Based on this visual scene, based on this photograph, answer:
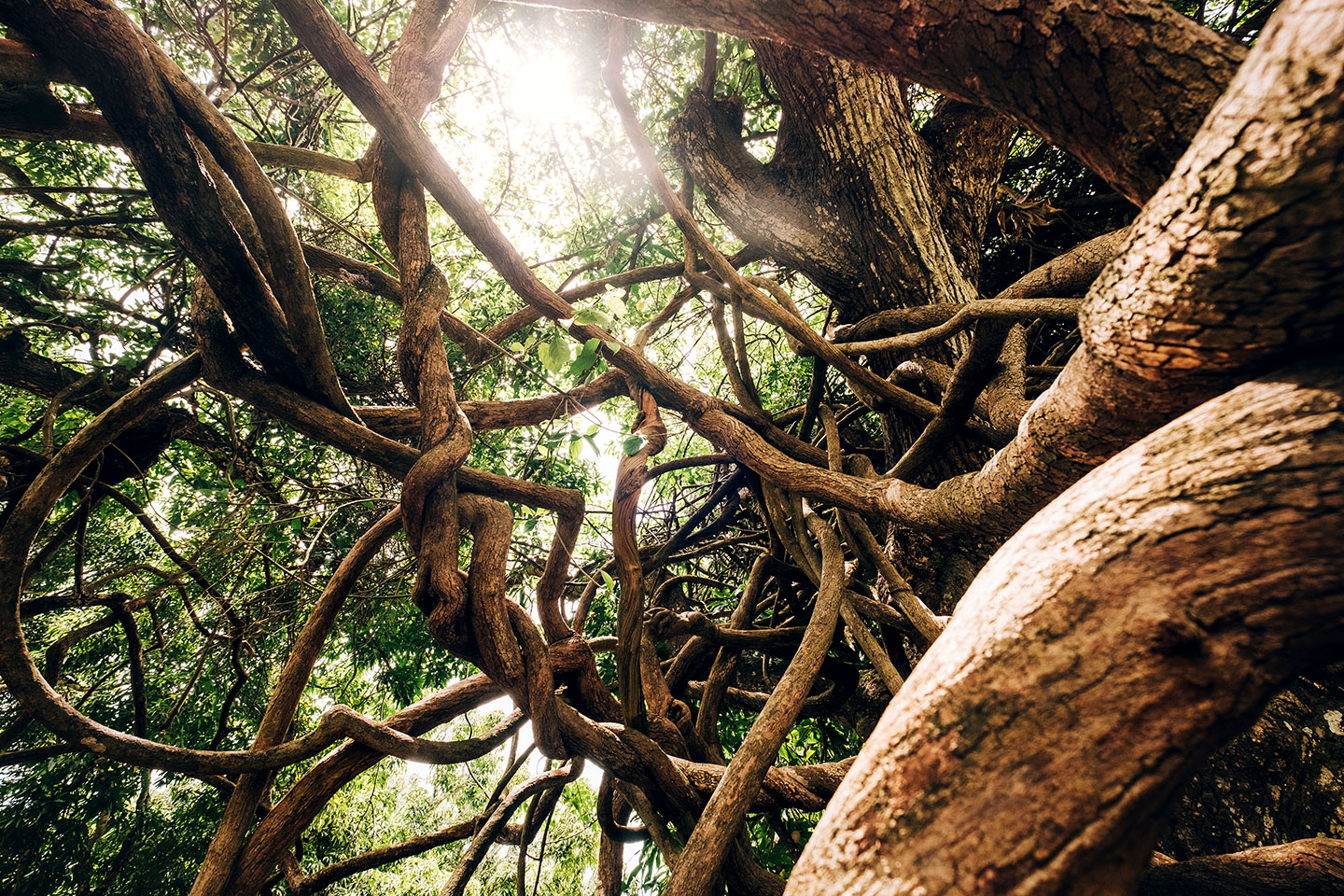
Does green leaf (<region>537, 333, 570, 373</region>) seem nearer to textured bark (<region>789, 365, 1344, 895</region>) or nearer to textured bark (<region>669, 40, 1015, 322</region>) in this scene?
textured bark (<region>789, 365, 1344, 895</region>)

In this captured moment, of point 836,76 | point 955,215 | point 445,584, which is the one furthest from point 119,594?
point 955,215

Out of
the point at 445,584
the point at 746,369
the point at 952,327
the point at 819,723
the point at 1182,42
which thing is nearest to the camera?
the point at 1182,42

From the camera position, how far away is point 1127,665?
0.46m

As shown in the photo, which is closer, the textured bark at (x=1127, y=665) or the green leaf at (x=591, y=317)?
the textured bark at (x=1127, y=665)

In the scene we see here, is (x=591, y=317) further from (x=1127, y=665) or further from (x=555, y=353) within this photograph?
(x=1127, y=665)

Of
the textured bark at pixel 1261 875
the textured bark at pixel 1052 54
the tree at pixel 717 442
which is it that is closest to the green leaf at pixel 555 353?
the tree at pixel 717 442

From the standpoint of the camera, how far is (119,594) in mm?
1560

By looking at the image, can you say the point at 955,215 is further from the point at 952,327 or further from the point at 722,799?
the point at 722,799

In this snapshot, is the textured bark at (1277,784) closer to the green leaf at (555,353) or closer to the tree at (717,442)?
the tree at (717,442)

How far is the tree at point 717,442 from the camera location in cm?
46

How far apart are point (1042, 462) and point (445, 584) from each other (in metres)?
1.09

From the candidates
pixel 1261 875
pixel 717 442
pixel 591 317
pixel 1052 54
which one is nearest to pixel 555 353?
pixel 591 317

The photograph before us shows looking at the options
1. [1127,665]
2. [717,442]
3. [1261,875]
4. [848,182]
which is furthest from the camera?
[848,182]

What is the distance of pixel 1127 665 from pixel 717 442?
1177mm
